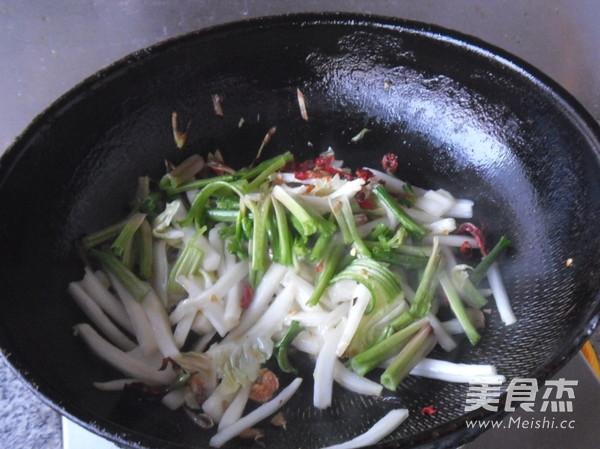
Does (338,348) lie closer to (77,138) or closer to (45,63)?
(77,138)

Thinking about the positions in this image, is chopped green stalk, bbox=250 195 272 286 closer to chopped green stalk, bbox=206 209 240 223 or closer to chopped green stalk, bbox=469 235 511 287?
chopped green stalk, bbox=206 209 240 223

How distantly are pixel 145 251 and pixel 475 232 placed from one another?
0.81 m

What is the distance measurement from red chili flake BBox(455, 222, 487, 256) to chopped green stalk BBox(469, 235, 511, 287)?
0.16ft

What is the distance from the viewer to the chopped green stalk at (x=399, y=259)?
1.40 meters

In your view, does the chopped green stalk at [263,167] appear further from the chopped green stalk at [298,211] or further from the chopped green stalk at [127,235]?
the chopped green stalk at [127,235]

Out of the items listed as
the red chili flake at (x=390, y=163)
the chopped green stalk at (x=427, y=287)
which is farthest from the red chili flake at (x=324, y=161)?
the chopped green stalk at (x=427, y=287)

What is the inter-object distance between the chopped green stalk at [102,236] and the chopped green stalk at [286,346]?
19.0 inches

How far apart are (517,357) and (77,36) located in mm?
1681

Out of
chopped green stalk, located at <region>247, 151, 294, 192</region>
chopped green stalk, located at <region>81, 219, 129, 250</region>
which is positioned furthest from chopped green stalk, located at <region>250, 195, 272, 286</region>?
chopped green stalk, located at <region>81, 219, 129, 250</region>

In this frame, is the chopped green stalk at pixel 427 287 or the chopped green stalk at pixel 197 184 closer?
the chopped green stalk at pixel 427 287

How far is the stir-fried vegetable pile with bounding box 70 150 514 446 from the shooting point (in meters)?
1.29

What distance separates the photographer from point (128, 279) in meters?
1.40

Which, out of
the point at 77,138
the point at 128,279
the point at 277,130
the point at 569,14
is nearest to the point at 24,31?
the point at 77,138

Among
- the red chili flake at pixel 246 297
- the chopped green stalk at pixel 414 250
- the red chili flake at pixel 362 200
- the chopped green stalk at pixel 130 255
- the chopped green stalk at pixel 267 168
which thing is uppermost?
the chopped green stalk at pixel 267 168
